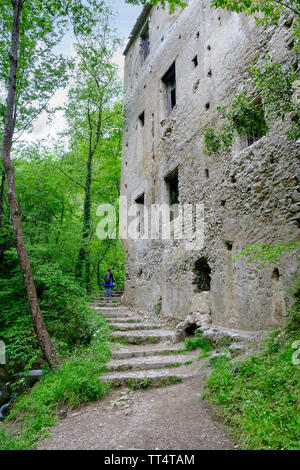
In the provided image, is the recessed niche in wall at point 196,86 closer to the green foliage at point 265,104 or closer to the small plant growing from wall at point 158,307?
the green foliage at point 265,104

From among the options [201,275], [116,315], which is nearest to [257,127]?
[201,275]

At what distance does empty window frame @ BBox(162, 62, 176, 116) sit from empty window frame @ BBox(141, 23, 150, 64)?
3305 millimetres

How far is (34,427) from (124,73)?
15.3m

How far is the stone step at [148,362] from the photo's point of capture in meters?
4.95

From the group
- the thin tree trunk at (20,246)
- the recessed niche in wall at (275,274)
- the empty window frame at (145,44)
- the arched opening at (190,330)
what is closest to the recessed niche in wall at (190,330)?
the arched opening at (190,330)

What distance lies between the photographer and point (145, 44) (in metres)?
12.7

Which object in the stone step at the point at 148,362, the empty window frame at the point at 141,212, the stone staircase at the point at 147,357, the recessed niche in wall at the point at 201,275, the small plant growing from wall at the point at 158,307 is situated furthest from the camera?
the empty window frame at the point at 141,212

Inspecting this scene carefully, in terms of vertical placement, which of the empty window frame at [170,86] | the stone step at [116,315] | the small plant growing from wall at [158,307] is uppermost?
the empty window frame at [170,86]

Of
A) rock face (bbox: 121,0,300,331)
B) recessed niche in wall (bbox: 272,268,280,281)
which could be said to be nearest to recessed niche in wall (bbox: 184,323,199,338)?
rock face (bbox: 121,0,300,331)

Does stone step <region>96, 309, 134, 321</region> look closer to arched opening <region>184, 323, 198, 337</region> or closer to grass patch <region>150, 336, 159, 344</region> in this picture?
grass patch <region>150, 336, 159, 344</region>

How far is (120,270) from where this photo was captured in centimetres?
1881

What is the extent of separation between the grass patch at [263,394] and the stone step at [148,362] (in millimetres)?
933

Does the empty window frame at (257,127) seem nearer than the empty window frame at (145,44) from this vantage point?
Yes

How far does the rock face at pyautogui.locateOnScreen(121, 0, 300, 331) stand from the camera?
15.6ft
